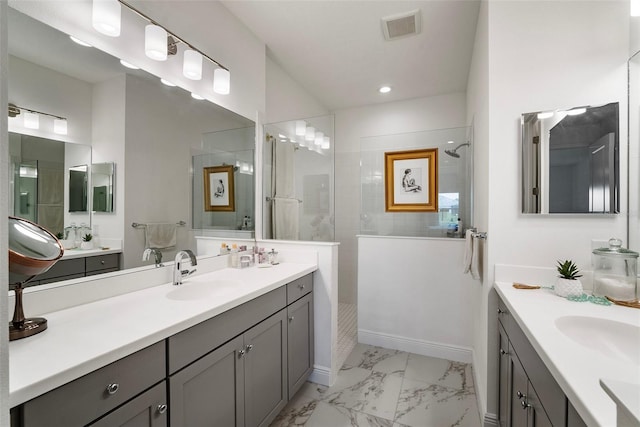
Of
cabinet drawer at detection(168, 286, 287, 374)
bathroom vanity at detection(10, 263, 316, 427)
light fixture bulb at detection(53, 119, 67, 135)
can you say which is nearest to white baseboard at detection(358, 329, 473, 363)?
bathroom vanity at detection(10, 263, 316, 427)

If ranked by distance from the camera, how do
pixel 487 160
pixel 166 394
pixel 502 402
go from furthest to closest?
pixel 487 160 → pixel 502 402 → pixel 166 394

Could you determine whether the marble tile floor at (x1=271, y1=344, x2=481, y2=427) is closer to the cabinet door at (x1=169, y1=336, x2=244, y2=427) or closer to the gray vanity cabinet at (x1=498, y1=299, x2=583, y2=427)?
the gray vanity cabinet at (x1=498, y1=299, x2=583, y2=427)

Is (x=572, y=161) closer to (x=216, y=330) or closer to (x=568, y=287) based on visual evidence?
(x=568, y=287)

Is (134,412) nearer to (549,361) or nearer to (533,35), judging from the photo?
(549,361)

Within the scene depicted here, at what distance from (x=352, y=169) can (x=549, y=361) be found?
10.7 ft

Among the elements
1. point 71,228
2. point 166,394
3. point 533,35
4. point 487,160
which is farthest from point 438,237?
point 71,228

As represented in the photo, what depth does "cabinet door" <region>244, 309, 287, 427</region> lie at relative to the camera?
4.72 feet

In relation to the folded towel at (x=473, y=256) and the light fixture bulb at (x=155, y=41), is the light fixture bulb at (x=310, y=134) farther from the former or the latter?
the folded towel at (x=473, y=256)

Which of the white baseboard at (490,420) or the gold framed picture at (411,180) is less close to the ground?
the gold framed picture at (411,180)

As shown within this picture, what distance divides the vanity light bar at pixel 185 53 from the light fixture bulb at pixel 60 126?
1.57 feet

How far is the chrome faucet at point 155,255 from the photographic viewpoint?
1542 millimetres

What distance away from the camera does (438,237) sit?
105 inches

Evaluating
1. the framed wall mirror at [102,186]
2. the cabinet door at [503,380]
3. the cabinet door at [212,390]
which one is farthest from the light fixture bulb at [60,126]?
the cabinet door at [503,380]

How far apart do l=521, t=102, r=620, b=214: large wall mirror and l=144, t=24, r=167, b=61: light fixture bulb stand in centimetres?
193
